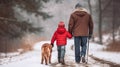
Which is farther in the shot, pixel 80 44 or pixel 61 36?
pixel 80 44

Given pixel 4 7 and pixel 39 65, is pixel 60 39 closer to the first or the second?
pixel 39 65

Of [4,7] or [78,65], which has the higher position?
[4,7]

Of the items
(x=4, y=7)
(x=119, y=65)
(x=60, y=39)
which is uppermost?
(x=4, y=7)

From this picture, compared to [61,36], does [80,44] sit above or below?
below

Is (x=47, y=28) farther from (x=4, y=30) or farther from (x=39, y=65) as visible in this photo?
(x=39, y=65)

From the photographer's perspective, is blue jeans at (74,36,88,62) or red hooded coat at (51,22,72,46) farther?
blue jeans at (74,36,88,62)

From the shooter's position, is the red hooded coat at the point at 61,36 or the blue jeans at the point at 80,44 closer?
the red hooded coat at the point at 61,36

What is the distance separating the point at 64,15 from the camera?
11581 cm

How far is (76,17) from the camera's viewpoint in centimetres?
1484

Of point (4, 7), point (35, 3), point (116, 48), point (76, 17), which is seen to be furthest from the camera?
point (35, 3)

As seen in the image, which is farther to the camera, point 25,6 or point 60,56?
point 25,6

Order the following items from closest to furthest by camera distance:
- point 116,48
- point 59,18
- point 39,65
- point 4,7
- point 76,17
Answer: point 39,65, point 76,17, point 116,48, point 4,7, point 59,18

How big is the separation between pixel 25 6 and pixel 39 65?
18791mm

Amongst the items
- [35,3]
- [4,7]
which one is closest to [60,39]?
[4,7]
